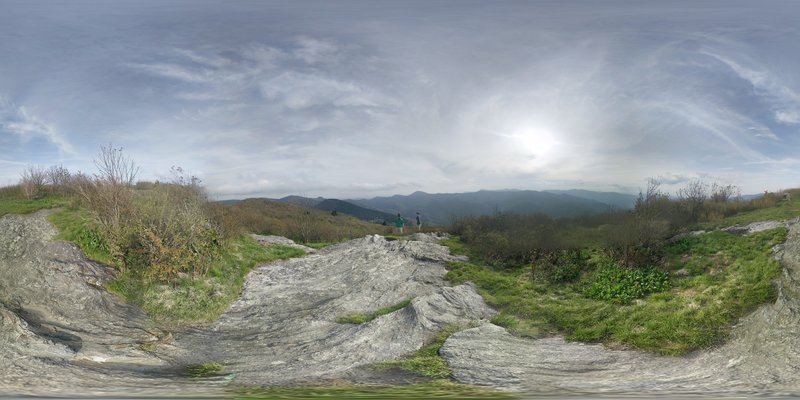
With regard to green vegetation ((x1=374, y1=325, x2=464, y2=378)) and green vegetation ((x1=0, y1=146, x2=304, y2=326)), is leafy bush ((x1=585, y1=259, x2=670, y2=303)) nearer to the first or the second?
green vegetation ((x1=374, y1=325, x2=464, y2=378))

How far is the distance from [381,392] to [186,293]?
1235cm

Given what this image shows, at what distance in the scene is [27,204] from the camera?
21.1 m

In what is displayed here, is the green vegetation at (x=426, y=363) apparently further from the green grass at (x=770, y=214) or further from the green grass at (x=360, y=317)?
the green grass at (x=770, y=214)

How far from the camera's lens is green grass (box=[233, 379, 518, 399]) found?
779 cm

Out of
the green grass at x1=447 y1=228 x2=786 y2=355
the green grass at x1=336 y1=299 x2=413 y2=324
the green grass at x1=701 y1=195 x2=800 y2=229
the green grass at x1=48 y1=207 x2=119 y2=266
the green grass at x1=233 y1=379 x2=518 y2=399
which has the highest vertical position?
the green grass at x1=701 y1=195 x2=800 y2=229

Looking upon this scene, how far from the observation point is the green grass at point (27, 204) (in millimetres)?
20259

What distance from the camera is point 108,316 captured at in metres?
15.0

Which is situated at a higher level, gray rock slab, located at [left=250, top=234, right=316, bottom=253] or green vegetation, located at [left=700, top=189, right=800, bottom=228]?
green vegetation, located at [left=700, top=189, right=800, bottom=228]

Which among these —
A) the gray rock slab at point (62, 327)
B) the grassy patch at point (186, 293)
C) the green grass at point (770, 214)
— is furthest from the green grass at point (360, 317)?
the green grass at point (770, 214)

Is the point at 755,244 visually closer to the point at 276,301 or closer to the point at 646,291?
the point at 646,291

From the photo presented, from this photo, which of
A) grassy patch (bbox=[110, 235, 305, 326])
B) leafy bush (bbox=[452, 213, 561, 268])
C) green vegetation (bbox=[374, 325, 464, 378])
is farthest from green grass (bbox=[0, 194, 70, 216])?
leafy bush (bbox=[452, 213, 561, 268])

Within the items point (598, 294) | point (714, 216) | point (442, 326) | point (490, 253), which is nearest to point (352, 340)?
point (442, 326)

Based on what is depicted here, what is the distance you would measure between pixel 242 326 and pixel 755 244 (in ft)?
56.3

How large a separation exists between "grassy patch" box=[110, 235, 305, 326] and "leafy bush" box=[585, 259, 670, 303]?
13.6 m
